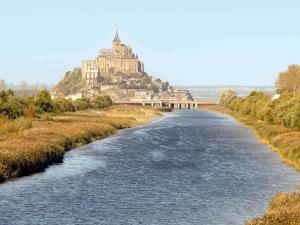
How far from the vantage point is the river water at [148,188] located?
108ft

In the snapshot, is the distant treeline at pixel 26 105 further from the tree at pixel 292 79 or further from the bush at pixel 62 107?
the tree at pixel 292 79

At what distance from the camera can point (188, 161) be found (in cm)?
5978

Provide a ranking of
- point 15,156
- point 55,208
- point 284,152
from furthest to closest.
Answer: point 284,152
point 15,156
point 55,208

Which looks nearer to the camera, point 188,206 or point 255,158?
point 188,206

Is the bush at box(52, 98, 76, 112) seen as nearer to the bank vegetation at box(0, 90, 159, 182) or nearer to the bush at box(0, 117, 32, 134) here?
the bank vegetation at box(0, 90, 159, 182)

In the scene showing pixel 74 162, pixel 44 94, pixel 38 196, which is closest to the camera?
pixel 38 196

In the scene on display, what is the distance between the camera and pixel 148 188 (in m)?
42.2

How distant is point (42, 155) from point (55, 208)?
1921 centimetres

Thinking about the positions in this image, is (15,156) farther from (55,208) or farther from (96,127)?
(96,127)

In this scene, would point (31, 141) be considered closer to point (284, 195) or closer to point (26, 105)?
point (284, 195)

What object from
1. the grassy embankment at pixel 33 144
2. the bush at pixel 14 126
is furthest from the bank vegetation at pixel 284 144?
the bush at pixel 14 126

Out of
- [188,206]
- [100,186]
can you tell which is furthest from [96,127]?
[188,206]

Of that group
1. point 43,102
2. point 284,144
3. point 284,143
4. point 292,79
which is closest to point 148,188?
point 284,144

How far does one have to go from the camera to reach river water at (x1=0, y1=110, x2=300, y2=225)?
32781 mm
